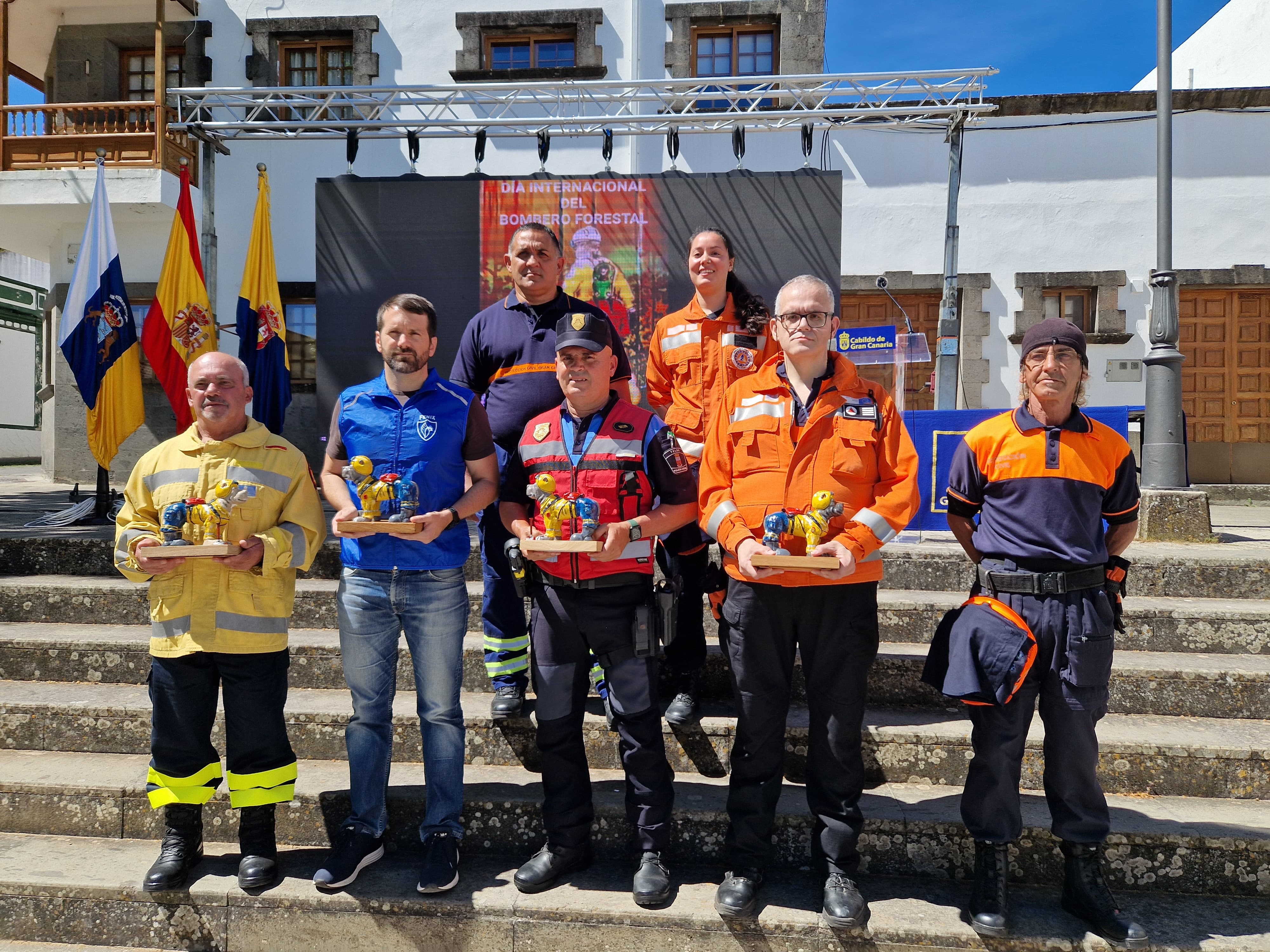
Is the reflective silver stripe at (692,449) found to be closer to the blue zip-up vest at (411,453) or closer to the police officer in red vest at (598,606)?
the police officer in red vest at (598,606)

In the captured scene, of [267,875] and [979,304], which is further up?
[979,304]

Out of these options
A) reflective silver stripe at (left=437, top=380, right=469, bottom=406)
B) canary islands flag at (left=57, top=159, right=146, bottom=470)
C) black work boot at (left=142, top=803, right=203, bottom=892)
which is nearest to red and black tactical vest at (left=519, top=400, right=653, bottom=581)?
reflective silver stripe at (left=437, top=380, right=469, bottom=406)

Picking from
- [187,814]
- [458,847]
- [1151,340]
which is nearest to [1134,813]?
[458,847]

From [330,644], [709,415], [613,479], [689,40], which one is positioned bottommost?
[330,644]

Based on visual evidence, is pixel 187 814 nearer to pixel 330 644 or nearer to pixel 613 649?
pixel 330 644

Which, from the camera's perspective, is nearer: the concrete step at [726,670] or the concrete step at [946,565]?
the concrete step at [726,670]

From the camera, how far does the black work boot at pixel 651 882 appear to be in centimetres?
281

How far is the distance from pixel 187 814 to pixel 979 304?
10.3m

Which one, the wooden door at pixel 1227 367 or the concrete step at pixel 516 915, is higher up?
the wooden door at pixel 1227 367

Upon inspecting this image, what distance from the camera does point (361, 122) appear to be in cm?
793

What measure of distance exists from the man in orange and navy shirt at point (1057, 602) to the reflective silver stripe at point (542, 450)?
4.92 feet

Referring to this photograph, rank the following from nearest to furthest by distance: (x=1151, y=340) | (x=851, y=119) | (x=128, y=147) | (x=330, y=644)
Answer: (x=330, y=644) → (x=1151, y=340) → (x=851, y=119) → (x=128, y=147)

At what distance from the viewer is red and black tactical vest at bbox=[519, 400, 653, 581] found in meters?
2.89

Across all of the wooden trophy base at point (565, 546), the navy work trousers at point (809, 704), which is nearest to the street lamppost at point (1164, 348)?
the navy work trousers at point (809, 704)
